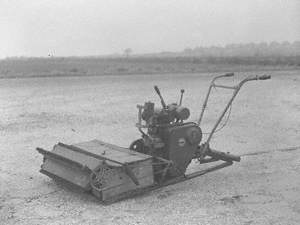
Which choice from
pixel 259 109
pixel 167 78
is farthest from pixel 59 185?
pixel 167 78

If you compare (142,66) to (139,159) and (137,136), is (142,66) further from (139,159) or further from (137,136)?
(139,159)

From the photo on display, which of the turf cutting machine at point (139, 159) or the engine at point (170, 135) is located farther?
the engine at point (170, 135)

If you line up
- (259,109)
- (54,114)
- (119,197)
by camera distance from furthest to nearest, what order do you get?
(259,109), (54,114), (119,197)

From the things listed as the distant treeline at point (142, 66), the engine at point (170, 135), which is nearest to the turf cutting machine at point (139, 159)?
the engine at point (170, 135)

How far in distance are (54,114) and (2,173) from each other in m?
6.34

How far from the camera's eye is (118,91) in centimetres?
2002

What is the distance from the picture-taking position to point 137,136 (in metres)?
11.2

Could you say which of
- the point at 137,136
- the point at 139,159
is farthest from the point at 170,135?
the point at 137,136

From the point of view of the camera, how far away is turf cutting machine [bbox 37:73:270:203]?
20.7 ft

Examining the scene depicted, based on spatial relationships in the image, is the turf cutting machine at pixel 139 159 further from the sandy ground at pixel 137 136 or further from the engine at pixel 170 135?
the sandy ground at pixel 137 136

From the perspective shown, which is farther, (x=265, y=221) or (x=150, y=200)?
(x=150, y=200)

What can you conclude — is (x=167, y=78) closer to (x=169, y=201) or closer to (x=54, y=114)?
(x=54, y=114)

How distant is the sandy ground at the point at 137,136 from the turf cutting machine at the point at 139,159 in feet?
0.72

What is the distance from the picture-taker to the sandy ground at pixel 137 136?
6.15 meters
